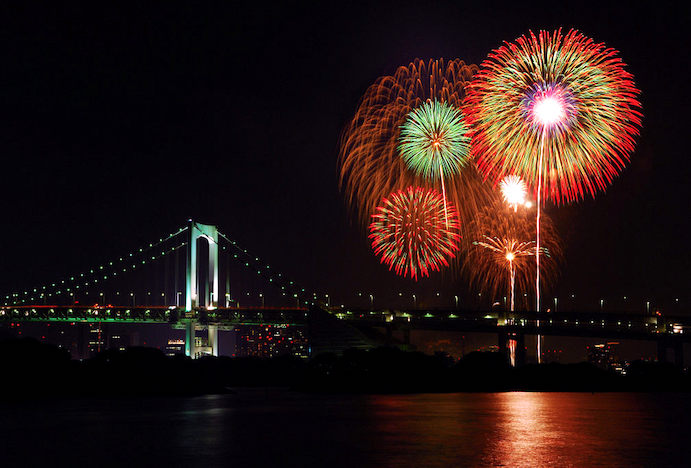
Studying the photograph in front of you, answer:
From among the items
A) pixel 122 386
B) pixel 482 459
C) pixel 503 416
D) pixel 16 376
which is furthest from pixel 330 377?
pixel 482 459

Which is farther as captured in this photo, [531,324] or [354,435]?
[531,324]

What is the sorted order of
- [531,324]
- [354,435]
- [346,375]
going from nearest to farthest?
[354,435] < [346,375] < [531,324]

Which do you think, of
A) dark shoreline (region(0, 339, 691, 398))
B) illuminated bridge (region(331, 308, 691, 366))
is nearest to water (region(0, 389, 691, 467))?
dark shoreline (region(0, 339, 691, 398))

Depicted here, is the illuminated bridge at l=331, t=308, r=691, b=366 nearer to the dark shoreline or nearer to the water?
the dark shoreline

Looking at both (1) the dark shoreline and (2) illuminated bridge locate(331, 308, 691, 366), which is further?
(2) illuminated bridge locate(331, 308, 691, 366)

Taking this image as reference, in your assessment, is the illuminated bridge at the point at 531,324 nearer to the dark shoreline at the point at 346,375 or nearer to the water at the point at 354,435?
the dark shoreline at the point at 346,375

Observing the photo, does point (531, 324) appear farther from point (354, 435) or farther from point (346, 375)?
point (354, 435)

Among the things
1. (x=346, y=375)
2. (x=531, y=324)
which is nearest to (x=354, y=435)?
(x=346, y=375)

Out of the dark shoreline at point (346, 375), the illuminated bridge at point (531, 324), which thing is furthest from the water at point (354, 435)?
the illuminated bridge at point (531, 324)

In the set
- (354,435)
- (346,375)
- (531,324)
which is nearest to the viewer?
(354,435)

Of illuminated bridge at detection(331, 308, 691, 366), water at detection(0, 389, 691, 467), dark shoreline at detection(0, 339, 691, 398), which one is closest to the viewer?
water at detection(0, 389, 691, 467)
